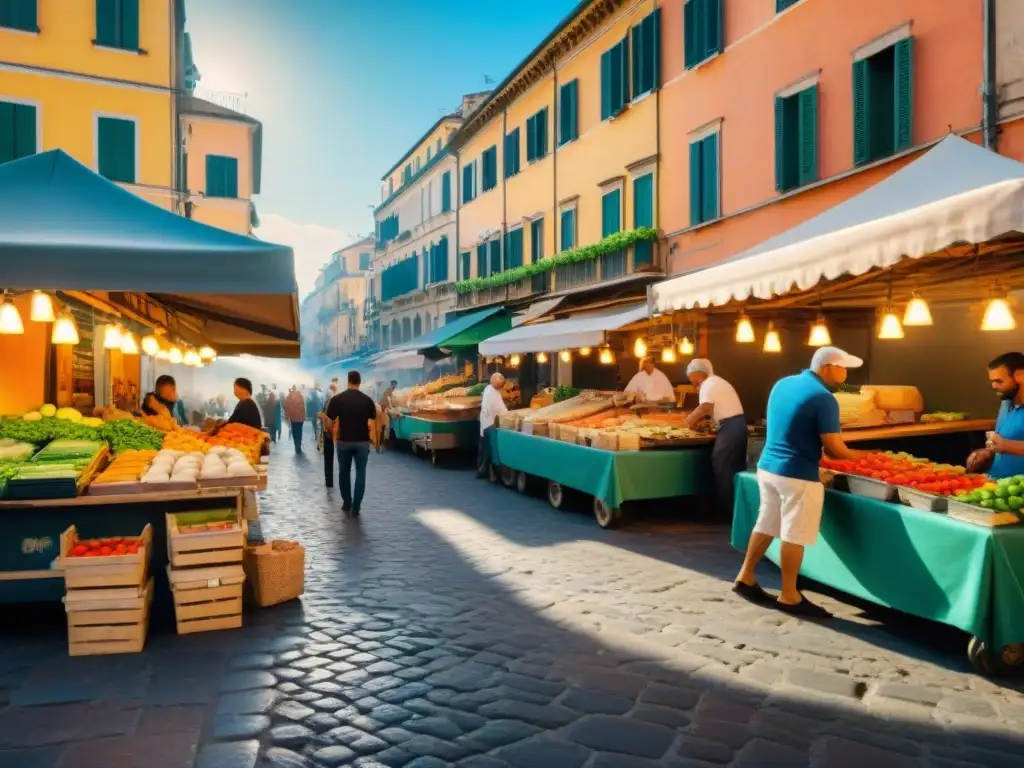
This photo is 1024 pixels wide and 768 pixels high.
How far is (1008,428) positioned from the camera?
224 inches

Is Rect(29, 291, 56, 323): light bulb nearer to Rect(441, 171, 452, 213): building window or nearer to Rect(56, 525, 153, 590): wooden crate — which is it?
Rect(56, 525, 153, 590): wooden crate

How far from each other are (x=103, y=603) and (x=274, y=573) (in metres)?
1.25

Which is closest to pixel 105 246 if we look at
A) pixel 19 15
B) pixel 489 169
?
pixel 19 15

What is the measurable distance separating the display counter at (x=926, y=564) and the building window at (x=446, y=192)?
2669cm

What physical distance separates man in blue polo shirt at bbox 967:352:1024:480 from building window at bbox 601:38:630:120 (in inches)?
521

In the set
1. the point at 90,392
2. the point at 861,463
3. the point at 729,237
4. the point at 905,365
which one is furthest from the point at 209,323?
the point at 905,365

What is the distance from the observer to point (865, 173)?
36.2 ft

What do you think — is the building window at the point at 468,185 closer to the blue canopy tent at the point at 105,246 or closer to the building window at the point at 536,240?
the building window at the point at 536,240

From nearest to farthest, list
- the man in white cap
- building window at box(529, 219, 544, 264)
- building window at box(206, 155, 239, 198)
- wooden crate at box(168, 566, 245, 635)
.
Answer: wooden crate at box(168, 566, 245, 635) → the man in white cap → building window at box(529, 219, 544, 264) → building window at box(206, 155, 239, 198)

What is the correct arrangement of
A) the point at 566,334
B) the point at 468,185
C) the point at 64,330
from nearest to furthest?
the point at 64,330, the point at 566,334, the point at 468,185

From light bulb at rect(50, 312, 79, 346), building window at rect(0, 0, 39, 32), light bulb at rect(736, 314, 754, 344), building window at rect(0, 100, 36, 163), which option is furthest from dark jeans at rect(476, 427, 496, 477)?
building window at rect(0, 0, 39, 32)

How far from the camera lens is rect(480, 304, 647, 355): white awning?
11.8 m

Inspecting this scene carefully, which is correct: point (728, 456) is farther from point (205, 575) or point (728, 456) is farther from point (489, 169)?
point (489, 169)

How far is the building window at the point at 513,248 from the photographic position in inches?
927
